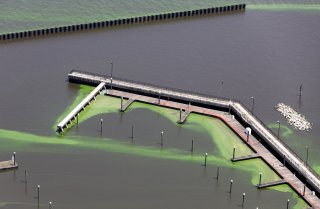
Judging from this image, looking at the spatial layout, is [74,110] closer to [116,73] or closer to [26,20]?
[116,73]

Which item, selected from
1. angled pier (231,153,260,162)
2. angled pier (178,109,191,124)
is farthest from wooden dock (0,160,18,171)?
angled pier (231,153,260,162)

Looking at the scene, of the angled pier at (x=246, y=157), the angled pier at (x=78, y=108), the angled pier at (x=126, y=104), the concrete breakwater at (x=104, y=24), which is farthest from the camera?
the concrete breakwater at (x=104, y=24)

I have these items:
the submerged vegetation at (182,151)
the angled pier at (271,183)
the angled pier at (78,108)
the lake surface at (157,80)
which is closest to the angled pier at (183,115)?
the submerged vegetation at (182,151)

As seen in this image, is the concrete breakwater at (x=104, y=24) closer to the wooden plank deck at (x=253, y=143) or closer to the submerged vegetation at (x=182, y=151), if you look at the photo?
the wooden plank deck at (x=253, y=143)

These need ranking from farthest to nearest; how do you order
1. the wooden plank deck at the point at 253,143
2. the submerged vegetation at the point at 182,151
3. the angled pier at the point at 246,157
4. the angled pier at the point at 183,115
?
the angled pier at the point at 183,115 → the angled pier at the point at 246,157 → the submerged vegetation at the point at 182,151 → the wooden plank deck at the point at 253,143

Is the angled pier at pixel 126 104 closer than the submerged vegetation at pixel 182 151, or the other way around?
the submerged vegetation at pixel 182 151

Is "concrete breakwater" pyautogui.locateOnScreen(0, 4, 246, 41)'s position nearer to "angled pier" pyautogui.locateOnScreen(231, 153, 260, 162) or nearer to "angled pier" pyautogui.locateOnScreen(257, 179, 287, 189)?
"angled pier" pyautogui.locateOnScreen(231, 153, 260, 162)

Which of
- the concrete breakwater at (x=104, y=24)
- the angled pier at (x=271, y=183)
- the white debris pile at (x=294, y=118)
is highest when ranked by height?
the concrete breakwater at (x=104, y=24)
